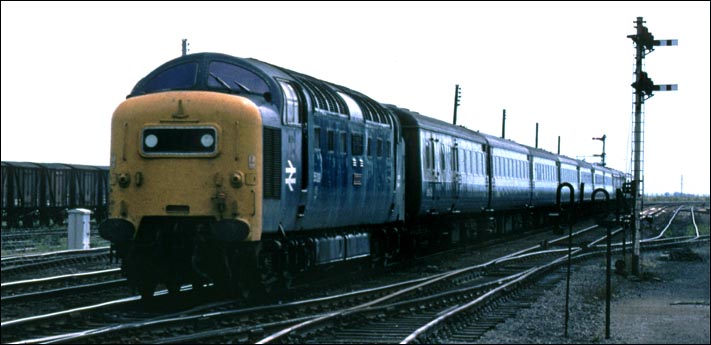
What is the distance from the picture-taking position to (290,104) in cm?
1459

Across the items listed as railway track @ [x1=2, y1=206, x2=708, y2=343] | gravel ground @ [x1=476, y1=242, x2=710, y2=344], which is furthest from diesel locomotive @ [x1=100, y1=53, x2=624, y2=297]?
gravel ground @ [x1=476, y1=242, x2=710, y2=344]

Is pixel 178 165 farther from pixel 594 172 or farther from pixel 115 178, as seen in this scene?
pixel 594 172

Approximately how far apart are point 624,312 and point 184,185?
20.9 ft

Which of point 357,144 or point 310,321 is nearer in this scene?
point 310,321

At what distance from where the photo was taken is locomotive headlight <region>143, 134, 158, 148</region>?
532 inches

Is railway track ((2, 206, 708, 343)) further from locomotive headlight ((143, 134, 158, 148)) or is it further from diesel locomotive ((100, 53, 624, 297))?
locomotive headlight ((143, 134, 158, 148))

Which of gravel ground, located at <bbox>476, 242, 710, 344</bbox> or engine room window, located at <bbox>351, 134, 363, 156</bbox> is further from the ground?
engine room window, located at <bbox>351, 134, 363, 156</bbox>

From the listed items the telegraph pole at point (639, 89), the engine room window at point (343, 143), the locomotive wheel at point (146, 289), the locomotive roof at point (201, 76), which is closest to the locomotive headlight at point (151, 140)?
the locomotive roof at point (201, 76)

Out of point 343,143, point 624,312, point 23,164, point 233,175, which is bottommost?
point 624,312

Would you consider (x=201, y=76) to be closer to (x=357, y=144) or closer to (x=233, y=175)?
(x=233, y=175)

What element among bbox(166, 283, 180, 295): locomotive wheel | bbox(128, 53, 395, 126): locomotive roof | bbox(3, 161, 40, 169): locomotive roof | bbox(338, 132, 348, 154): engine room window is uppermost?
bbox(128, 53, 395, 126): locomotive roof

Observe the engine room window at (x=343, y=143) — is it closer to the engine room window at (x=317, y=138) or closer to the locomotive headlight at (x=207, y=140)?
the engine room window at (x=317, y=138)

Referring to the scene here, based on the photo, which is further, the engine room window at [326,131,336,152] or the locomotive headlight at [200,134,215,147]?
the engine room window at [326,131,336,152]

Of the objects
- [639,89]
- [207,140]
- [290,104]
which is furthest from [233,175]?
[639,89]
